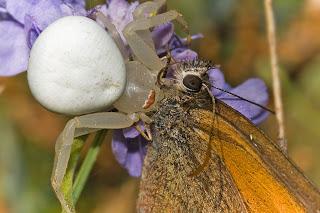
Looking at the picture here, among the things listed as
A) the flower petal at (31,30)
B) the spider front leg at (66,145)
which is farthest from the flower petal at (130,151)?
the flower petal at (31,30)

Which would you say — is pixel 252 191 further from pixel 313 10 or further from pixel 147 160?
pixel 313 10

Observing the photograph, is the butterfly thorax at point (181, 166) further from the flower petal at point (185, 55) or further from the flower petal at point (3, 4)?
the flower petal at point (3, 4)

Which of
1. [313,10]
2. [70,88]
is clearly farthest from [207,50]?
[70,88]

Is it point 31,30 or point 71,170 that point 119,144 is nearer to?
point 71,170

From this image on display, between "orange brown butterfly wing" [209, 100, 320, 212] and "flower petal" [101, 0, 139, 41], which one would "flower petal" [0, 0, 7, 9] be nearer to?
"flower petal" [101, 0, 139, 41]

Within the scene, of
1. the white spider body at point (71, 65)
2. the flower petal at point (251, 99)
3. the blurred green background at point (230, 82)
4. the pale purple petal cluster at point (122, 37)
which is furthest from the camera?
the blurred green background at point (230, 82)

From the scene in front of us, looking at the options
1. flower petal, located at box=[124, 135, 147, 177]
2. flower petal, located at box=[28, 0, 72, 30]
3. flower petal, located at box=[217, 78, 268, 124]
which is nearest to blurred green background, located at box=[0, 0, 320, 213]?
flower petal, located at box=[124, 135, 147, 177]
